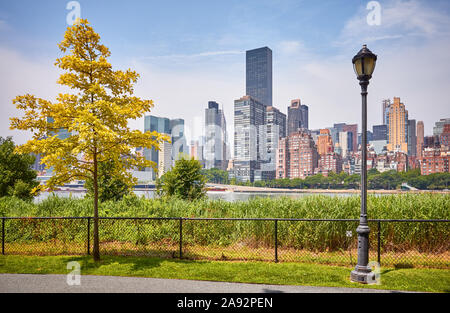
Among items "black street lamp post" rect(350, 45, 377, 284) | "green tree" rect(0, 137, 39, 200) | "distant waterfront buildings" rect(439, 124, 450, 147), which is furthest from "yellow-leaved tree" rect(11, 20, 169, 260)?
"distant waterfront buildings" rect(439, 124, 450, 147)

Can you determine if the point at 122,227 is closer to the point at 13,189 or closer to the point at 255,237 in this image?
the point at 255,237

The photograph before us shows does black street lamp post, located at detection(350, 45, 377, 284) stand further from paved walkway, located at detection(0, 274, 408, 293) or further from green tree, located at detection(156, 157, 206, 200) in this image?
green tree, located at detection(156, 157, 206, 200)

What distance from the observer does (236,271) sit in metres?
7.65

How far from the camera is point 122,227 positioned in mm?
11945

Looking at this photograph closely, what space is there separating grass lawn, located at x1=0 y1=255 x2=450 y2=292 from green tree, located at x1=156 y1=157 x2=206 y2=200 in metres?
11.4

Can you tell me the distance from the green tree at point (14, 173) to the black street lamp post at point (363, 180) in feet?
69.1

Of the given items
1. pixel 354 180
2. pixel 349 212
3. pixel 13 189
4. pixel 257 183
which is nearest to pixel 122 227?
pixel 349 212

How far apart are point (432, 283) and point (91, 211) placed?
1286 centimetres

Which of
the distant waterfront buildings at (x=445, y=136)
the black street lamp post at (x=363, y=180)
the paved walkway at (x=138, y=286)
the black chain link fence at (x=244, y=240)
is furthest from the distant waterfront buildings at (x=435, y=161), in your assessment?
the paved walkway at (x=138, y=286)

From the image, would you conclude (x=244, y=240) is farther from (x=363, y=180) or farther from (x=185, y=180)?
(x=185, y=180)

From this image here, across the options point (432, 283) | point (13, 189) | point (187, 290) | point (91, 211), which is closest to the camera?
point (187, 290)

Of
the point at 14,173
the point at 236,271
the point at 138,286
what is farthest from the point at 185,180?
the point at 138,286

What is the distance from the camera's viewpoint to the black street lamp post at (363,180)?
6.91 m

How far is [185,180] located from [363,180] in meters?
14.7
